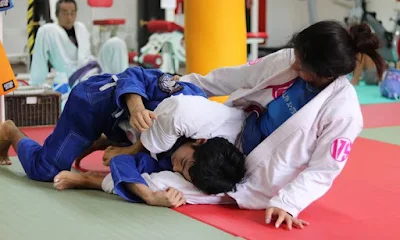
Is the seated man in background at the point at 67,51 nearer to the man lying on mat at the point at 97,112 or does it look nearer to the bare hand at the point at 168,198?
the man lying on mat at the point at 97,112

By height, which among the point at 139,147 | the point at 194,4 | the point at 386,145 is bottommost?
the point at 386,145

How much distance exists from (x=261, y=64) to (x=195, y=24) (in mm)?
1741

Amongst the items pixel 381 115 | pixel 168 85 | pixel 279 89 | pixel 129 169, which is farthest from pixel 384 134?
pixel 129 169

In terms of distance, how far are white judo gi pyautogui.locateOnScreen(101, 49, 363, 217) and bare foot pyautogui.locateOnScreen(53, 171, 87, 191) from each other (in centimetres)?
34

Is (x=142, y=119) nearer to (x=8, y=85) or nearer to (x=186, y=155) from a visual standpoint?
(x=186, y=155)

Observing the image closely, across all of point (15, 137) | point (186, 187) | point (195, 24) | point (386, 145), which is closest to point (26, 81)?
point (195, 24)

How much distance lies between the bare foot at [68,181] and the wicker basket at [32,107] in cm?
210

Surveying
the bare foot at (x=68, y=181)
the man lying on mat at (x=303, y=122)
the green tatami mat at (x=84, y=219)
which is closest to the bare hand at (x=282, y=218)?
the man lying on mat at (x=303, y=122)

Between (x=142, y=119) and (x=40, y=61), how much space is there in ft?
11.4

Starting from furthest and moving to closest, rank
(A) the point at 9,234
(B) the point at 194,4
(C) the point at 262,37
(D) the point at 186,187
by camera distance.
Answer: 1. (C) the point at 262,37
2. (B) the point at 194,4
3. (D) the point at 186,187
4. (A) the point at 9,234

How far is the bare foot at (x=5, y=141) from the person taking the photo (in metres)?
3.13

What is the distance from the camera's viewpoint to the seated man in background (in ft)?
18.6

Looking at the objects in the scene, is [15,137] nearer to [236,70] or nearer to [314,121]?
[236,70]

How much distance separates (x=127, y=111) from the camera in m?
2.72
